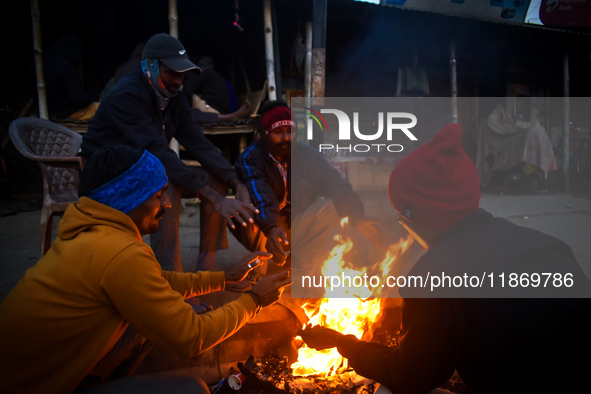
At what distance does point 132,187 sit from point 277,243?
153 centimetres

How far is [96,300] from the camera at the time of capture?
4.57 feet

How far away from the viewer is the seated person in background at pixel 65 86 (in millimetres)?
6219

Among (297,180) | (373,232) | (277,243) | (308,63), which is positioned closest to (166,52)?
(297,180)

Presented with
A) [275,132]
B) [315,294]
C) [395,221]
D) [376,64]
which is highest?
[376,64]

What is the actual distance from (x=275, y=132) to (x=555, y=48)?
12425mm

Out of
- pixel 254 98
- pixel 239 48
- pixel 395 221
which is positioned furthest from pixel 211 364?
pixel 239 48

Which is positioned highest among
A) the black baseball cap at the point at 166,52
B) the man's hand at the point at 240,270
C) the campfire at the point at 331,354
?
the black baseball cap at the point at 166,52

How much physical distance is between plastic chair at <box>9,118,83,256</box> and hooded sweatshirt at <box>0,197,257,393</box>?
5.83ft

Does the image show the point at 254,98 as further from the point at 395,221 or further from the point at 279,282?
the point at 279,282

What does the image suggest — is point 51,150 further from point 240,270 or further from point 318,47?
point 318,47

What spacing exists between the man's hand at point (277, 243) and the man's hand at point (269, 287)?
0.95 metres

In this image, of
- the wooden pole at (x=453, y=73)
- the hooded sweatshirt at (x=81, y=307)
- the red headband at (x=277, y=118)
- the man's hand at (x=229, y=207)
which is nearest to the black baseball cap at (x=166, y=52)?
the red headband at (x=277, y=118)

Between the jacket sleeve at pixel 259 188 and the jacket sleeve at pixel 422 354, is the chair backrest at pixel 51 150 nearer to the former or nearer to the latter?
the jacket sleeve at pixel 259 188

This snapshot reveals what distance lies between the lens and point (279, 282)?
191 centimetres
